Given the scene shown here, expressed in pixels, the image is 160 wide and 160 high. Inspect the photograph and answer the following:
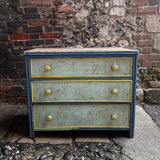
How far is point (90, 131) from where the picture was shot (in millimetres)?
2057

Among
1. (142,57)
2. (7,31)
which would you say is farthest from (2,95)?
(142,57)

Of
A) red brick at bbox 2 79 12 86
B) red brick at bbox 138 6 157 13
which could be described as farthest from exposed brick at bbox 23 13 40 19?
red brick at bbox 138 6 157 13

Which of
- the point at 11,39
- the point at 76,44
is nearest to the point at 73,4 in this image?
the point at 76,44

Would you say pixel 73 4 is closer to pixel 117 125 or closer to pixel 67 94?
pixel 67 94

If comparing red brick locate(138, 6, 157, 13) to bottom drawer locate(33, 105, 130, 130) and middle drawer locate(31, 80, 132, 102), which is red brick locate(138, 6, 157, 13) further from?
bottom drawer locate(33, 105, 130, 130)

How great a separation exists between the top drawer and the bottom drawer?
353 mm

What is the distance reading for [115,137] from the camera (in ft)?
6.35

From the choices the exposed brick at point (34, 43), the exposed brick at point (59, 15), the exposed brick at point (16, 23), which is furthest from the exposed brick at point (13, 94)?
the exposed brick at point (59, 15)

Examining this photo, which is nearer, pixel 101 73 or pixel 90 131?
pixel 101 73

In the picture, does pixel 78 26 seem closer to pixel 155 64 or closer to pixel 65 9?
pixel 65 9

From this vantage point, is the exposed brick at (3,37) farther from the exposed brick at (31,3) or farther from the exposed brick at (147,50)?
the exposed brick at (147,50)

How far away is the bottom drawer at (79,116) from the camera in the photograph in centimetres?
184

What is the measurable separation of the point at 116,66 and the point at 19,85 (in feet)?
5.98

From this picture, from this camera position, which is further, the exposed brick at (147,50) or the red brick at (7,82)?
the red brick at (7,82)
